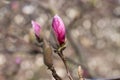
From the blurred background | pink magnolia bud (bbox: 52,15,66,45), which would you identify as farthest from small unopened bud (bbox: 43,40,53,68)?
the blurred background

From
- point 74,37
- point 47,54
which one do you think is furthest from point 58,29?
point 74,37

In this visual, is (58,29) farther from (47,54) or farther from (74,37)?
(74,37)

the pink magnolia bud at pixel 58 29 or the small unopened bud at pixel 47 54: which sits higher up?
the pink magnolia bud at pixel 58 29

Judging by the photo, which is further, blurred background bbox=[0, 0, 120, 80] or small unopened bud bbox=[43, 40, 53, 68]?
blurred background bbox=[0, 0, 120, 80]

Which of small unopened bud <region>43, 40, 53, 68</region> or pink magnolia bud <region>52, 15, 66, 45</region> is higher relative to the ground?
pink magnolia bud <region>52, 15, 66, 45</region>

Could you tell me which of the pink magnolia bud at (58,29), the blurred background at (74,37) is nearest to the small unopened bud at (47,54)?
the pink magnolia bud at (58,29)

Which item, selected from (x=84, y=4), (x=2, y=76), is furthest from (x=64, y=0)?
(x=2, y=76)

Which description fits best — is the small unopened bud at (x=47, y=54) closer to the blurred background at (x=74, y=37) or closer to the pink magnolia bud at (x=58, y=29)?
the pink magnolia bud at (x=58, y=29)

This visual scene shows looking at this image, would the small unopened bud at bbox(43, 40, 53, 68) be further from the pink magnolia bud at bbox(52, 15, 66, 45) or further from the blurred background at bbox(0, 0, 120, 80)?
the blurred background at bbox(0, 0, 120, 80)
